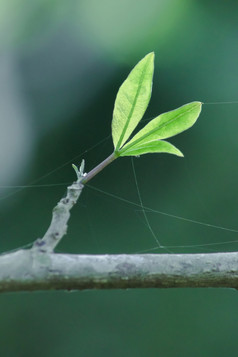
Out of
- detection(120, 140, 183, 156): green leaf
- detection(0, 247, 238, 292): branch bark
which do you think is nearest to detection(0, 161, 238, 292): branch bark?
detection(0, 247, 238, 292): branch bark

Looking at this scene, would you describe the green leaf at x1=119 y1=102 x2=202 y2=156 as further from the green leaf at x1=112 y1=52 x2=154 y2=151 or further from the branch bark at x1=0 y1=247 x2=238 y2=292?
the branch bark at x1=0 y1=247 x2=238 y2=292

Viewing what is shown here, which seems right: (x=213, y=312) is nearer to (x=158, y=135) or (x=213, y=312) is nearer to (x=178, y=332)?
(x=178, y=332)

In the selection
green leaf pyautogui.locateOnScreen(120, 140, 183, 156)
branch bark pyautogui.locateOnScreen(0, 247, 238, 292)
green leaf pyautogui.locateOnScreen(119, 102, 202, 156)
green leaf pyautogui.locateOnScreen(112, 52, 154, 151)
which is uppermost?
green leaf pyautogui.locateOnScreen(112, 52, 154, 151)

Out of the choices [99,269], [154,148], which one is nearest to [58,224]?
[99,269]

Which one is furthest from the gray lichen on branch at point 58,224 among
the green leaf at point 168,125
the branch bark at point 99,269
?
the green leaf at point 168,125

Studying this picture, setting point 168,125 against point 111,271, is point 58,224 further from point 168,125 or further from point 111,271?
point 168,125

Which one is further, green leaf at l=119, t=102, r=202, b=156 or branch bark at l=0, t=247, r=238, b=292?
green leaf at l=119, t=102, r=202, b=156

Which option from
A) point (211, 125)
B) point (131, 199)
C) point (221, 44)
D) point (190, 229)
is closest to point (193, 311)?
point (190, 229)

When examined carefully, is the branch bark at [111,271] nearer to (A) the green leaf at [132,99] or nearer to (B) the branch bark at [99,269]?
(B) the branch bark at [99,269]
